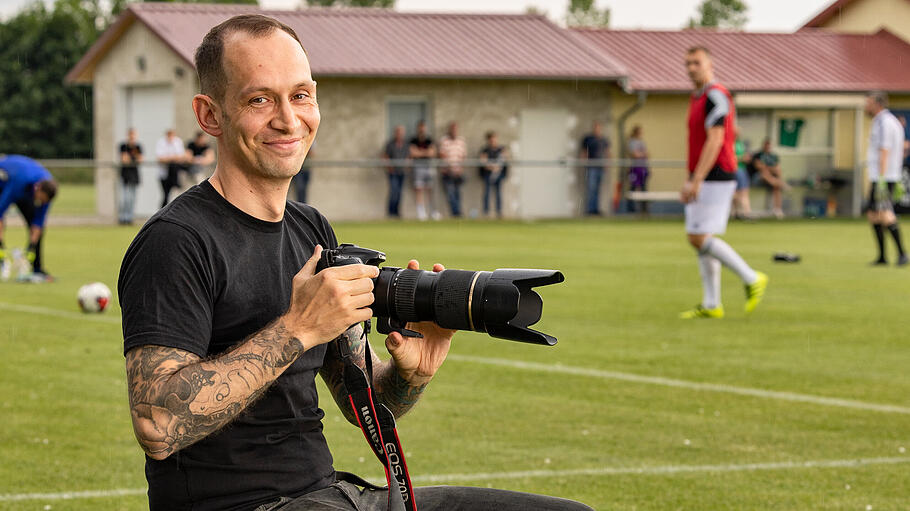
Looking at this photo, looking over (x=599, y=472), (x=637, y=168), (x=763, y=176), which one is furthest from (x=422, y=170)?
(x=599, y=472)

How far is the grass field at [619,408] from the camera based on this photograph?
6012 mm

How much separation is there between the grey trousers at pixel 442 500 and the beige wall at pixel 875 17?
4045cm

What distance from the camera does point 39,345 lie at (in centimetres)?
1039

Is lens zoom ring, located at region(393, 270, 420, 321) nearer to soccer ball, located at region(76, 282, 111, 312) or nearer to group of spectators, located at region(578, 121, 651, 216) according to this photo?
soccer ball, located at region(76, 282, 111, 312)

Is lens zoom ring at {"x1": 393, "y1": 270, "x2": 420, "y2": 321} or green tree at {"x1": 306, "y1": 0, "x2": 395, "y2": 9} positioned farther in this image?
green tree at {"x1": 306, "y1": 0, "x2": 395, "y2": 9}

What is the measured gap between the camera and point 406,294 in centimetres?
300

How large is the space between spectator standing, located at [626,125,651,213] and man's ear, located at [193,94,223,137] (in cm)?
3024

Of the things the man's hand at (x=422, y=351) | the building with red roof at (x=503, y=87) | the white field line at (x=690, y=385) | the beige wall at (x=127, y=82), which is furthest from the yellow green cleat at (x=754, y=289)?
the beige wall at (x=127, y=82)

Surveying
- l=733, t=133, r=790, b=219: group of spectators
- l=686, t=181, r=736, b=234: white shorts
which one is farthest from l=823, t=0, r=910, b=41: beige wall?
l=686, t=181, r=736, b=234: white shorts

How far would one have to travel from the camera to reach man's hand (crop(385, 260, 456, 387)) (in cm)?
338

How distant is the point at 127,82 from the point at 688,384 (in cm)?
2890

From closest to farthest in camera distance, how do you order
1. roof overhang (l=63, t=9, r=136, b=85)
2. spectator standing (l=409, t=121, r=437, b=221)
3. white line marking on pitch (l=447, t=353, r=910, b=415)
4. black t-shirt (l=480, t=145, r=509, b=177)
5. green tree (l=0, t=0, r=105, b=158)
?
1. white line marking on pitch (l=447, t=353, r=910, b=415)
2. spectator standing (l=409, t=121, r=437, b=221)
3. black t-shirt (l=480, t=145, r=509, b=177)
4. roof overhang (l=63, t=9, r=136, b=85)
5. green tree (l=0, t=0, r=105, b=158)

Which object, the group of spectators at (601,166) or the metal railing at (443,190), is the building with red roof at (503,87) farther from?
the group of spectators at (601,166)

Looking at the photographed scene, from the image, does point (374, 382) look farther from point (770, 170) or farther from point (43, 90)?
point (43, 90)
